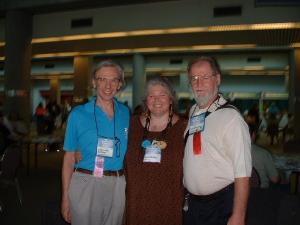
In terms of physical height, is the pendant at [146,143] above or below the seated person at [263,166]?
above

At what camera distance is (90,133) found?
80.2 inches

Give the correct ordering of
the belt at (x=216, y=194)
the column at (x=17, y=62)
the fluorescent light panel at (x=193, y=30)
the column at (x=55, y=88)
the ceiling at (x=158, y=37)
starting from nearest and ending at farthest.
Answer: the belt at (x=216, y=194) < the fluorescent light panel at (x=193, y=30) < the ceiling at (x=158, y=37) < the column at (x=17, y=62) < the column at (x=55, y=88)

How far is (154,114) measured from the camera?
2.06m

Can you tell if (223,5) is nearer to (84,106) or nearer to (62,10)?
(62,10)

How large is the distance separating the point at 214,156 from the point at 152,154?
34 cm

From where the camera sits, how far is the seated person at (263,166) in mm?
3535

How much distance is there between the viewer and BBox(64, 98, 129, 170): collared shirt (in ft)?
6.66

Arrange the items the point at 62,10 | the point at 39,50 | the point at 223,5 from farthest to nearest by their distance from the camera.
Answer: the point at 39,50, the point at 62,10, the point at 223,5

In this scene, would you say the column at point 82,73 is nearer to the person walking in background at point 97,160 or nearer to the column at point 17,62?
the column at point 17,62

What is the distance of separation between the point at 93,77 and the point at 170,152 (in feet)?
2.03

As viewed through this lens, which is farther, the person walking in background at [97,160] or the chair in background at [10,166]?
the chair in background at [10,166]

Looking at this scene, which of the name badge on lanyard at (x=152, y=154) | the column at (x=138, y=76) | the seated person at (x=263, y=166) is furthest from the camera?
the column at (x=138, y=76)

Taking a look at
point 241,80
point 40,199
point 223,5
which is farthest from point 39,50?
point 241,80

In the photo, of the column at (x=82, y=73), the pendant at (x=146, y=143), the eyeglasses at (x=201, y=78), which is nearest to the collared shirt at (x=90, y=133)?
the pendant at (x=146, y=143)
